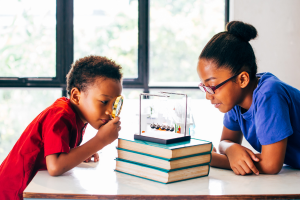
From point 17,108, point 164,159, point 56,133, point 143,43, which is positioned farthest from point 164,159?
point 17,108

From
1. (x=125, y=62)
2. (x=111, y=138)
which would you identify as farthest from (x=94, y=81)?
(x=125, y=62)

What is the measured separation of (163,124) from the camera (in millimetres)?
1171

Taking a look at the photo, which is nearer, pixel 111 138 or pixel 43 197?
pixel 43 197

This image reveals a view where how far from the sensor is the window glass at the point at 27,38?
126 inches

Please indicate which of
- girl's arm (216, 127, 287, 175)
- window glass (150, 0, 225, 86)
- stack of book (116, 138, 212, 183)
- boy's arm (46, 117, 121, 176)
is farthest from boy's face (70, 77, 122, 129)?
window glass (150, 0, 225, 86)

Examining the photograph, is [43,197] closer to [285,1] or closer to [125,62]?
[125,62]

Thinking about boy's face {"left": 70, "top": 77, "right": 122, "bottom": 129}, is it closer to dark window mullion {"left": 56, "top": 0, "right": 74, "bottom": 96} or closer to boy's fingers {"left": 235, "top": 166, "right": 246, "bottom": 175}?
boy's fingers {"left": 235, "top": 166, "right": 246, "bottom": 175}

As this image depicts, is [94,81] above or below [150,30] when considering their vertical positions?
below

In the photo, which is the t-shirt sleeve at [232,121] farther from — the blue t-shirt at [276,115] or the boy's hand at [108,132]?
the boy's hand at [108,132]

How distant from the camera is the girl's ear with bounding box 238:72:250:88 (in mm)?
1141

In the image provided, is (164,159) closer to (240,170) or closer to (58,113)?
(240,170)

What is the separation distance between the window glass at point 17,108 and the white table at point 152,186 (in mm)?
2447

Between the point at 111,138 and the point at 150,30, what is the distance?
2355 millimetres

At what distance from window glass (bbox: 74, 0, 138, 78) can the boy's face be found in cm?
205
